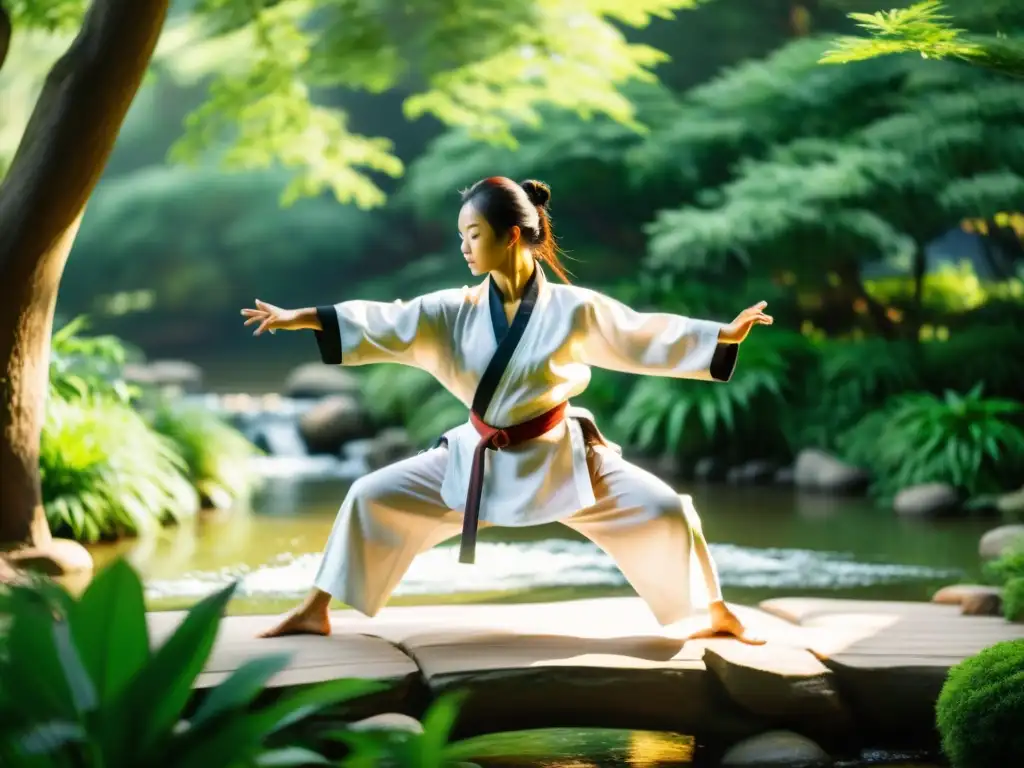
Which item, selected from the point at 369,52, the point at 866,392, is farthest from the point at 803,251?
the point at 369,52

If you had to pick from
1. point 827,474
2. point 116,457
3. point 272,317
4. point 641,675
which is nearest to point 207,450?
point 116,457

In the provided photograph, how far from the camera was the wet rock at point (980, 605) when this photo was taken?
14.2 ft

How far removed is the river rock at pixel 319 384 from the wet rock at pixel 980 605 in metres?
9.70

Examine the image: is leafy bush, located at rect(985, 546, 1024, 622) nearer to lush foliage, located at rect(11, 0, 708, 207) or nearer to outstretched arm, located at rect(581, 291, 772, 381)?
outstretched arm, located at rect(581, 291, 772, 381)

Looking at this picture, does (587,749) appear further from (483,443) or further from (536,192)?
(536,192)

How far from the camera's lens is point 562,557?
22.0 feet

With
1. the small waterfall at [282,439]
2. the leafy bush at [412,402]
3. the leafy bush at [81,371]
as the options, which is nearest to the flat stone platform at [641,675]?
the leafy bush at [81,371]

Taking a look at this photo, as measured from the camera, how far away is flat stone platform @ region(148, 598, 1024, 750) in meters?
3.42

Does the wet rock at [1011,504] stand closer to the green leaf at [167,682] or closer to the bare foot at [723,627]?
the bare foot at [723,627]

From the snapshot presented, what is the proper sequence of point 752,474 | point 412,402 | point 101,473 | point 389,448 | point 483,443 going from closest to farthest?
point 483,443 < point 101,473 < point 752,474 < point 389,448 < point 412,402

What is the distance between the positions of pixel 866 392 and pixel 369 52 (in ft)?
16.6

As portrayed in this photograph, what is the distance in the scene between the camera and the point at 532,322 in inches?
149

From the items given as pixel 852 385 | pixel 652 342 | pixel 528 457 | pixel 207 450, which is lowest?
pixel 852 385

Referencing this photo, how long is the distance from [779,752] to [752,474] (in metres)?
6.83
